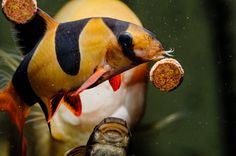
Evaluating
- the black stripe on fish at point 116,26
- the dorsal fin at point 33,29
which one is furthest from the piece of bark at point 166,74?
the dorsal fin at point 33,29

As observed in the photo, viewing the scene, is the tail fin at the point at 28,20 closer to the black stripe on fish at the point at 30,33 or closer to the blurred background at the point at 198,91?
the black stripe on fish at the point at 30,33

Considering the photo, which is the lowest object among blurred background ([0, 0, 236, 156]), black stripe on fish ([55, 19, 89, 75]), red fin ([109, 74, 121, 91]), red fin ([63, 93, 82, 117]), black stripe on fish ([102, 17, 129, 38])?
blurred background ([0, 0, 236, 156])

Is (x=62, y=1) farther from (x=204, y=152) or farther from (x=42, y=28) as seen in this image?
(x=204, y=152)

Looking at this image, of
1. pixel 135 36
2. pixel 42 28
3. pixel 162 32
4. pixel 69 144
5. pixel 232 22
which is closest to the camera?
pixel 135 36

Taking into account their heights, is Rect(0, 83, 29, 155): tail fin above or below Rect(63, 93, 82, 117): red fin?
above

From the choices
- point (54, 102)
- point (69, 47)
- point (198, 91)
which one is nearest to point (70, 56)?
point (69, 47)

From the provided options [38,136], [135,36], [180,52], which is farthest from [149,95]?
[135,36]

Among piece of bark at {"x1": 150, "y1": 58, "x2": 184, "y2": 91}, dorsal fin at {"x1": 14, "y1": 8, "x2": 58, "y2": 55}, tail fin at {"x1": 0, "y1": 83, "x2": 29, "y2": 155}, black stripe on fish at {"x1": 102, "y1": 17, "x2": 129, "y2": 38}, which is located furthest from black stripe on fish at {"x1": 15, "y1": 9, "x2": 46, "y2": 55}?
piece of bark at {"x1": 150, "y1": 58, "x2": 184, "y2": 91}

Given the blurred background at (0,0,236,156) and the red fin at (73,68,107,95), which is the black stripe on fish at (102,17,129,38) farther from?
the blurred background at (0,0,236,156)
